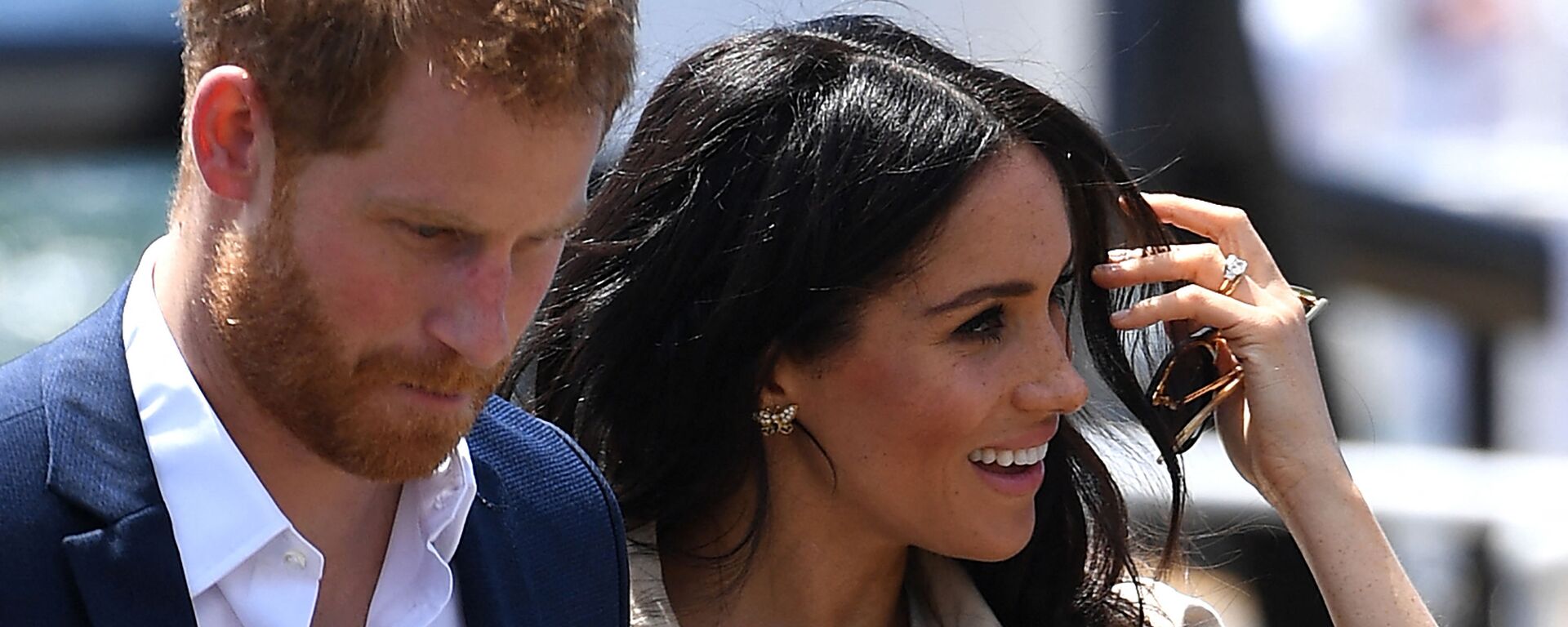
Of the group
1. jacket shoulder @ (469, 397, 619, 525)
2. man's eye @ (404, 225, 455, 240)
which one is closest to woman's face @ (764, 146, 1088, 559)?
jacket shoulder @ (469, 397, 619, 525)

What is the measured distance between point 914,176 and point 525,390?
1.73 ft

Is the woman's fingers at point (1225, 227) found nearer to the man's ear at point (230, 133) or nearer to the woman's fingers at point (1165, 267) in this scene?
the woman's fingers at point (1165, 267)

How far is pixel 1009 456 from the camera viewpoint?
2.35 meters

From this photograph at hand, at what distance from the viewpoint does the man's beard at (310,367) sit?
5.26 feet

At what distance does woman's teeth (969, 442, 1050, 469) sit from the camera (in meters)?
2.34

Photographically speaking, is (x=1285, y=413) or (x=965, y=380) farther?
(x=1285, y=413)

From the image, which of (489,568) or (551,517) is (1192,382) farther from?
(489,568)

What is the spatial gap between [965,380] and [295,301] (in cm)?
89

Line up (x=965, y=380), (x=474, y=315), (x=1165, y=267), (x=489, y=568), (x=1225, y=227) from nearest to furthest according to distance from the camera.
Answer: (x=474, y=315) < (x=489, y=568) < (x=965, y=380) < (x=1165, y=267) < (x=1225, y=227)

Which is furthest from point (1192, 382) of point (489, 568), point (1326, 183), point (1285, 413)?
point (1326, 183)

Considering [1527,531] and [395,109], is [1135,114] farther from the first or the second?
[395,109]

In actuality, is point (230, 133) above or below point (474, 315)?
above

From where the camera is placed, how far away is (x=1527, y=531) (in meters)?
4.59

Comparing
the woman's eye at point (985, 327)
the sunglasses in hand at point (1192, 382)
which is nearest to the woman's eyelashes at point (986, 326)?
the woman's eye at point (985, 327)
